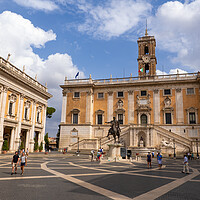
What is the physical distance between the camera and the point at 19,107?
1451 inches

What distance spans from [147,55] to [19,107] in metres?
38.3

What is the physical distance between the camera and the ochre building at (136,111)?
40375mm

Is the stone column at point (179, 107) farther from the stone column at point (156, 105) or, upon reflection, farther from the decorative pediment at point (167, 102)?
the stone column at point (156, 105)

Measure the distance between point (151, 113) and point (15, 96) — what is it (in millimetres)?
26950

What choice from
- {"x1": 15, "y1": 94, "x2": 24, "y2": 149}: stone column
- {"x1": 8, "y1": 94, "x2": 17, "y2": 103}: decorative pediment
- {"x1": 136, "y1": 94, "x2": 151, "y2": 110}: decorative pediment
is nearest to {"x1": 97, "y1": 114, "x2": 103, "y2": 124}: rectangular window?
{"x1": 136, "y1": 94, "x2": 151, "y2": 110}: decorative pediment

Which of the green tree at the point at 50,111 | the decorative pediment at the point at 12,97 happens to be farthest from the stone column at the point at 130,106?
the green tree at the point at 50,111

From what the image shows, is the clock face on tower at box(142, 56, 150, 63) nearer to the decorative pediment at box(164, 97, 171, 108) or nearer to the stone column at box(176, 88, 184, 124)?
the stone column at box(176, 88, 184, 124)

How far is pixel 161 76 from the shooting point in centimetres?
4641

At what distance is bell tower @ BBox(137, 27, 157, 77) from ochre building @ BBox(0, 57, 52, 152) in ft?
92.9

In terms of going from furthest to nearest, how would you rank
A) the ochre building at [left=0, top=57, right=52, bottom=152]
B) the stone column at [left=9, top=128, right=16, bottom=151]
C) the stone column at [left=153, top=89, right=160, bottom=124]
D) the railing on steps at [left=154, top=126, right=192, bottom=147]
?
the stone column at [left=153, top=89, right=160, bottom=124] < the railing on steps at [left=154, top=126, right=192, bottom=147] < the stone column at [left=9, top=128, right=16, bottom=151] < the ochre building at [left=0, top=57, right=52, bottom=152]

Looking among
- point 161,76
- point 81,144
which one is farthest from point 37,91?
point 161,76

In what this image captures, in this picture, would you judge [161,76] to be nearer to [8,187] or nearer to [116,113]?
[116,113]

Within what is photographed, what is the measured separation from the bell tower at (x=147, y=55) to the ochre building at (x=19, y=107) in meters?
28.3

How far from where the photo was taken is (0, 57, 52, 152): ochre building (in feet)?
107
